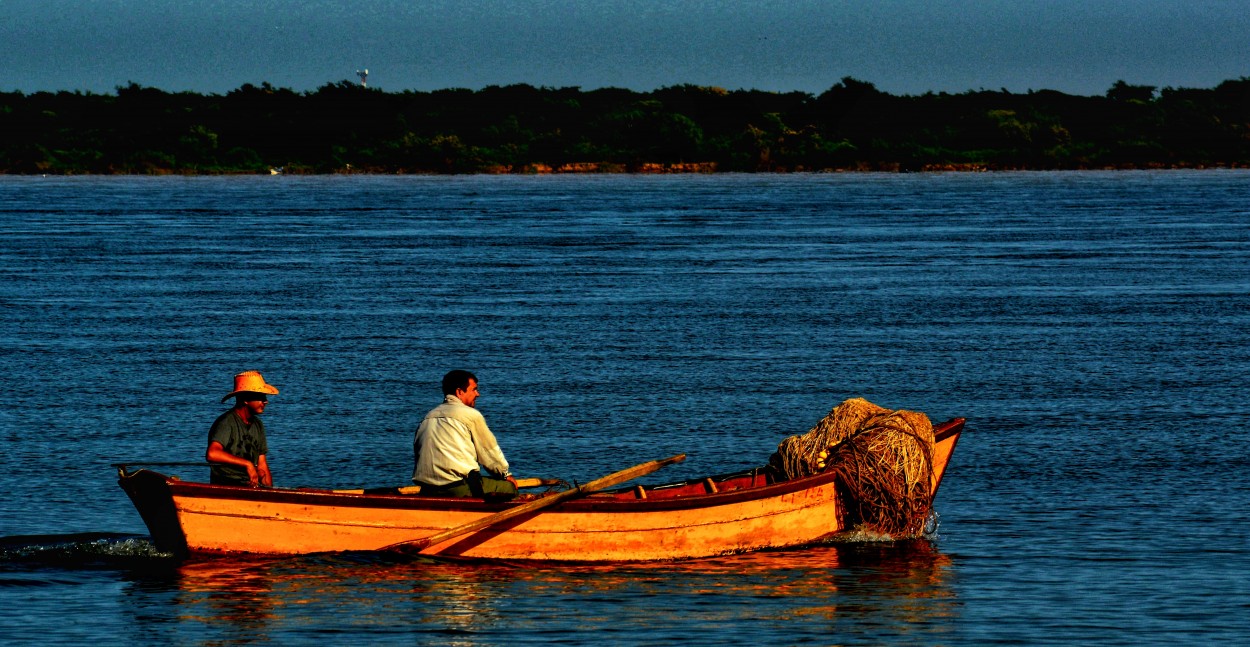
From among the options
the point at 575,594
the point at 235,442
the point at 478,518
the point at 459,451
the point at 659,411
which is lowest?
the point at 575,594

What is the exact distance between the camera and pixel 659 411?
2445cm

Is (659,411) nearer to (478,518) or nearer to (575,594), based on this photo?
(478,518)

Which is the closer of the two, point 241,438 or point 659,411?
point 241,438

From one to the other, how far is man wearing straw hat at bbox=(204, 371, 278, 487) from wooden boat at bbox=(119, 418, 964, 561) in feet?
1.22

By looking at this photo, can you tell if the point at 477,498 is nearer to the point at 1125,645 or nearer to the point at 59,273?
the point at 1125,645

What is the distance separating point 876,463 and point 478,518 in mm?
3768

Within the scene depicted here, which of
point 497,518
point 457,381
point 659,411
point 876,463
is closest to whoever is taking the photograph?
point 457,381

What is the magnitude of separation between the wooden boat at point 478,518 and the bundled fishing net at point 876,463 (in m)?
0.34

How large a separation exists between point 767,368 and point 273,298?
1709cm

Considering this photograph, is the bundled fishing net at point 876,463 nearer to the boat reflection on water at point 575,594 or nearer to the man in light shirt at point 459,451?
the boat reflection on water at point 575,594

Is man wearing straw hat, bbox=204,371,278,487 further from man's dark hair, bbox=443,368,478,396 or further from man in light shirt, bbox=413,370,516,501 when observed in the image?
man's dark hair, bbox=443,368,478,396

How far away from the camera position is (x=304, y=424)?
77.7 feet

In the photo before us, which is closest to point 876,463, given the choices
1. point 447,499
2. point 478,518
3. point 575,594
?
point 575,594

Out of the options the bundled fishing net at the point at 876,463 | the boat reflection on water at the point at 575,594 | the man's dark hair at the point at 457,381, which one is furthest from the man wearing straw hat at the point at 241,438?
the bundled fishing net at the point at 876,463
